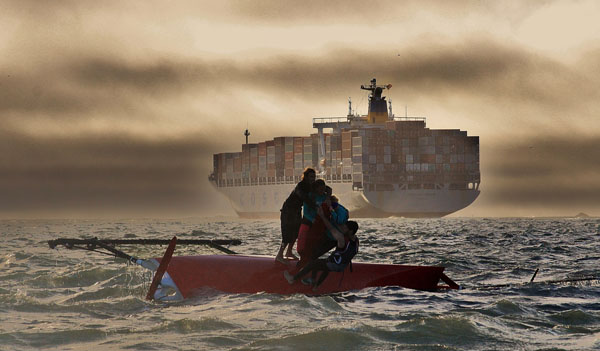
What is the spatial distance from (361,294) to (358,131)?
8108 cm

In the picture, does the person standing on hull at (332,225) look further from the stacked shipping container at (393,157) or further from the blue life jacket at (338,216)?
the stacked shipping container at (393,157)

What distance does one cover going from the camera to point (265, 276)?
9469 mm

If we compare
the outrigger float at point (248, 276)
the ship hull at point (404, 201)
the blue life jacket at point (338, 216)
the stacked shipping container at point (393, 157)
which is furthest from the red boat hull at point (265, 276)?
the stacked shipping container at point (393, 157)

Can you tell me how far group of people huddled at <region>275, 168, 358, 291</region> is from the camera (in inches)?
334

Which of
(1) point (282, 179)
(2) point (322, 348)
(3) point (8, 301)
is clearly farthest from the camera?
(1) point (282, 179)

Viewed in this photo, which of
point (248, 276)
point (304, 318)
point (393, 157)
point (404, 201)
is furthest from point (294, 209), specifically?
point (393, 157)

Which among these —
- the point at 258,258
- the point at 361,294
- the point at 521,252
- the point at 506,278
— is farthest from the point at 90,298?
the point at 521,252

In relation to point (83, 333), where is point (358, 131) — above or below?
above

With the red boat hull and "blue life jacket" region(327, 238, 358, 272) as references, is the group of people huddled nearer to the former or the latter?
"blue life jacket" region(327, 238, 358, 272)

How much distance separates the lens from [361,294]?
939 cm

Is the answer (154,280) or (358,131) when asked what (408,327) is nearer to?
(154,280)

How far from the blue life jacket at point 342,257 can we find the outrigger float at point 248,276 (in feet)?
1.32

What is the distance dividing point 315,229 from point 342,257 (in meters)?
0.57

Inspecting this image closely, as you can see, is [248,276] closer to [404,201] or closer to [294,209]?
[294,209]
